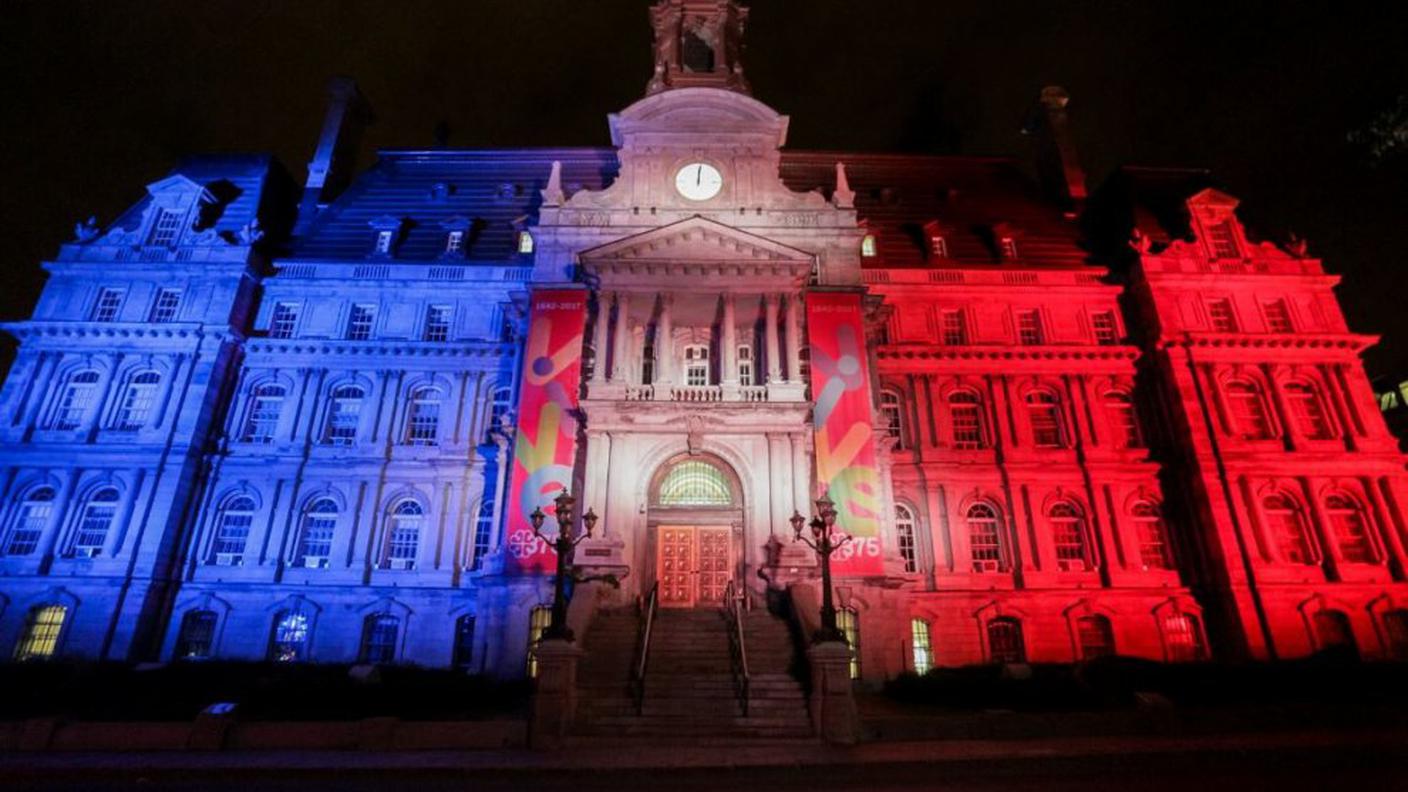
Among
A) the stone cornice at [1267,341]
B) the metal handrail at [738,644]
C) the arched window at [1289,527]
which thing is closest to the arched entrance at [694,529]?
the metal handrail at [738,644]

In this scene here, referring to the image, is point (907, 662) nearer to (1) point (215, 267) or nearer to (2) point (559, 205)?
(2) point (559, 205)

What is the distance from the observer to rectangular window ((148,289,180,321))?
29.6 meters

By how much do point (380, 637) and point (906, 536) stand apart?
20.8m

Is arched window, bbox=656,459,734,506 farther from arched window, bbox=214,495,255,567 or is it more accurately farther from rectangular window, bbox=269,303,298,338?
rectangular window, bbox=269,303,298,338

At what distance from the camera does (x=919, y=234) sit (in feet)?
111

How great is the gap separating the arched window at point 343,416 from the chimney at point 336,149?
10.5 metres

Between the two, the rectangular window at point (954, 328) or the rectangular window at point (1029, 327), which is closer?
the rectangular window at point (954, 328)

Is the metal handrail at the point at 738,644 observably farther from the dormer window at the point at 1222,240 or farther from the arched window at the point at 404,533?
the dormer window at the point at 1222,240

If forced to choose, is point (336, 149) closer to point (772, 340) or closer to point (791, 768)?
point (772, 340)

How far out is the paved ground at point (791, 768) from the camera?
10805mm

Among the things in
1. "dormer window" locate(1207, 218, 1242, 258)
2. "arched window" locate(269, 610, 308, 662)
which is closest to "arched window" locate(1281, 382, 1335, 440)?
"dormer window" locate(1207, 218, 1242, 258)

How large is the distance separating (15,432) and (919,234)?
39.6 meters

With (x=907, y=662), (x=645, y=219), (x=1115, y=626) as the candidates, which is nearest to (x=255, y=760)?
(x=907, y=662)

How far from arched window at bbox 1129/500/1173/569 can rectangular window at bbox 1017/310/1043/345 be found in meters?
8.11
